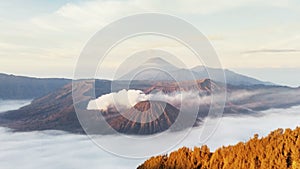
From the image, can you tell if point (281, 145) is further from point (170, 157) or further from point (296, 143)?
point (170, 157)

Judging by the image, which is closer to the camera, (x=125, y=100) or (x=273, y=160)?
(x=273, y=160)

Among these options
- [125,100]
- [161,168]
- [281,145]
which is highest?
[125,100]

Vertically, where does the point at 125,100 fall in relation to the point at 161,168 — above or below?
above

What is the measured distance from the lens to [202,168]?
58.5 m

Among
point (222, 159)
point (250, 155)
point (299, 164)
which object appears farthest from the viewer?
point (222, 159)

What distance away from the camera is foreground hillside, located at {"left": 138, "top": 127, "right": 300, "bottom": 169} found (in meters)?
46.8

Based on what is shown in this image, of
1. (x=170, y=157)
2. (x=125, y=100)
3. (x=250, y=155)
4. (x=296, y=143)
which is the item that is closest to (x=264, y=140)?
(x=250, y=155)

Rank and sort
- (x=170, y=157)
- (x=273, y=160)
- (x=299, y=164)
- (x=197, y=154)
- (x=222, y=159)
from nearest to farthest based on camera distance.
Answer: (x=299, y=164) → (x=273, y=160) → (x=222, y=159) → (x=197, y=154) → (x=170, y=157)

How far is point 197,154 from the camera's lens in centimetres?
6169

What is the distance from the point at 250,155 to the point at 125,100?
2003 inches

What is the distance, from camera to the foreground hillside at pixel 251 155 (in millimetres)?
46844

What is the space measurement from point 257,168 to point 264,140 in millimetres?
4923

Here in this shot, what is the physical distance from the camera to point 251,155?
5138 centimetres

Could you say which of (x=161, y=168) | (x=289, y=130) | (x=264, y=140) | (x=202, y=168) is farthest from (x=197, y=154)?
(x=289, y=130)
